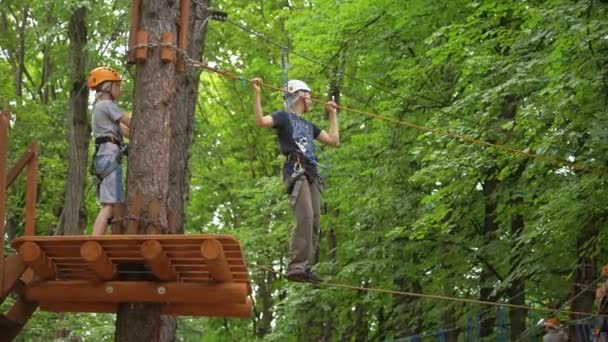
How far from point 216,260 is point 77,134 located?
35.2 feet

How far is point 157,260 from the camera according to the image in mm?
7188

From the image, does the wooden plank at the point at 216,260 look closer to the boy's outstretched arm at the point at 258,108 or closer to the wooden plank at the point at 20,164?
the boy's outstretched arm at the point at 258,108

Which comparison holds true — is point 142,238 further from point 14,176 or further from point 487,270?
point 487,270

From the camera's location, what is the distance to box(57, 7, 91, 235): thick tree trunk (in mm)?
16828

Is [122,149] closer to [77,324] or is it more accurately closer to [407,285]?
[77,324]

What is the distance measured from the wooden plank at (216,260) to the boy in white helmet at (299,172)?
1.94 meters

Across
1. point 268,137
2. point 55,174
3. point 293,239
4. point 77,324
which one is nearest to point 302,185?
point 293,239

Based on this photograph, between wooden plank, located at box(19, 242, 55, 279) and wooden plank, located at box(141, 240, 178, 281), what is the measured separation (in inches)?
29.3

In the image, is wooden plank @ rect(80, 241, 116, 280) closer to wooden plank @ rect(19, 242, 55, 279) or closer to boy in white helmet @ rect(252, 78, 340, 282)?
wooden plank @ rect(19, 242, 55, 279)

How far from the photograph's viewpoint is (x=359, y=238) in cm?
1912

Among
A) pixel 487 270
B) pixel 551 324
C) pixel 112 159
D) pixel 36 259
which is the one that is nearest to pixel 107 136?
pixel 112 159

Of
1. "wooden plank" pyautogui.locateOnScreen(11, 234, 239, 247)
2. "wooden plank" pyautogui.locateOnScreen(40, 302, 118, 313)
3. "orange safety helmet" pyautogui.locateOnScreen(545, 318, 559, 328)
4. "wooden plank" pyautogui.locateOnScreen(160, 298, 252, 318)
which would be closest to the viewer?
"wooden plank" pyautogui.locateOnScreen(11, 234, 239, 247)

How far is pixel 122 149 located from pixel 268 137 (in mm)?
19198

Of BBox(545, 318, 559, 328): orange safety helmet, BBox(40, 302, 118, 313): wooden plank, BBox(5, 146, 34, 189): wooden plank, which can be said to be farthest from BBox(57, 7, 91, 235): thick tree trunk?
BBox(40, 302, 118, 313): wooden plank
